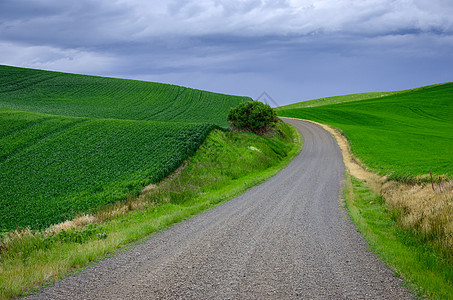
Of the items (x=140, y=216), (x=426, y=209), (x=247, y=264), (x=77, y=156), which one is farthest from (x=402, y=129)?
(x=247, y=264)

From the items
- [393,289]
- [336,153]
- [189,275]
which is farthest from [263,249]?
[336,153]

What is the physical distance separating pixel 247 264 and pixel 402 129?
204ft

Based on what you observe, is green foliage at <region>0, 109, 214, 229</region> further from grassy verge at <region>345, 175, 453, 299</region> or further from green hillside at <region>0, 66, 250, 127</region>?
green hillside at <region>0, 66, 250, 127</region>

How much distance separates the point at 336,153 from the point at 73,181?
3040 cm

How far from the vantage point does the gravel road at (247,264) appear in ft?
21.6

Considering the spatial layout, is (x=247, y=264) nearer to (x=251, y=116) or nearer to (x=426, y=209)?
(x=426, y=209)

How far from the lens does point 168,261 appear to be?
8.37 meters

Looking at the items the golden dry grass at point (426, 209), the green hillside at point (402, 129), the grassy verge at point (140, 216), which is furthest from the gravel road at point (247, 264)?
the green hillside at point (402, 129)

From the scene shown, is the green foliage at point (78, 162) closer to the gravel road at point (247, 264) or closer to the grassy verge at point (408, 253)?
the gravel road at point (247, 264)

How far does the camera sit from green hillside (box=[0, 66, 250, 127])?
5662cm

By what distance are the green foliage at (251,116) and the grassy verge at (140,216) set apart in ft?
15.9

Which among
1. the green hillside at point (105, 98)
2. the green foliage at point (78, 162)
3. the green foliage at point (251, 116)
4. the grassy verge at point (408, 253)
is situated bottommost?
the grassy verge at point (408, 253)

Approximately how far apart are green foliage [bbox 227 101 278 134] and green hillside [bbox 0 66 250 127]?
28.2ft

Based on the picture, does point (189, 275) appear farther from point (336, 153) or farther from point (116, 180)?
point (336, 153)
